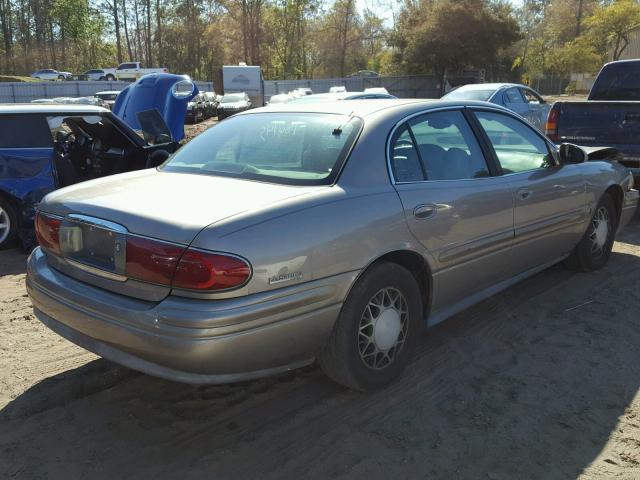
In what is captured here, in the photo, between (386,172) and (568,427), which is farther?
(386,172)

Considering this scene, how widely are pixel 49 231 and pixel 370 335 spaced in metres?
1.84

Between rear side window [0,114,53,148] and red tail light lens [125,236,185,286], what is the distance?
165 inches

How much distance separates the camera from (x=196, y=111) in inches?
1095

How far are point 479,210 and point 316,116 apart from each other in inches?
46.8

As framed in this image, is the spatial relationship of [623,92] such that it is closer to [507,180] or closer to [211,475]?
[507,180]

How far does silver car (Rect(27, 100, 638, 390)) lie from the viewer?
8.48 ft

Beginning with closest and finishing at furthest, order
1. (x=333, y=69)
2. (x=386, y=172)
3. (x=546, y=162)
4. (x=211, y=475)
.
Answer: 1. (x=211, y=475)
2. (x=386, y=172)
3. (x=546, y=162)
4. (x=333, y=69)

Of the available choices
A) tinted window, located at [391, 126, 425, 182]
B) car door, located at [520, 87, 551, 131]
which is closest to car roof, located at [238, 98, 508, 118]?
tinted window, located at [391, 126, 425, 182]

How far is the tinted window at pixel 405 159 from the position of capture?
3368mm

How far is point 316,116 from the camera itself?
362 centimetres

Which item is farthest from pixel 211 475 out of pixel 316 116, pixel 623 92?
pixel 623 92

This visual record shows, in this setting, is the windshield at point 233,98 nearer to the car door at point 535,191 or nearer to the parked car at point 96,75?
the car door at point 535,191

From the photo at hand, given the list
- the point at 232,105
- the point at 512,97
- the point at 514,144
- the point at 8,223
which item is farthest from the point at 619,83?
the point at 232,105

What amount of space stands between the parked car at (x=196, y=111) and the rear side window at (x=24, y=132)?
21.1 meters
